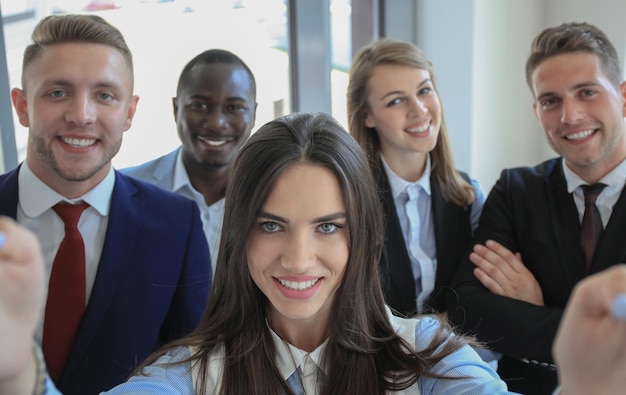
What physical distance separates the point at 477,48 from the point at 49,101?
2581 mm

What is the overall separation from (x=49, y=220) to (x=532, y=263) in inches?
55.5

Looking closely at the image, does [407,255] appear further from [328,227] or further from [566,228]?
[328,227]

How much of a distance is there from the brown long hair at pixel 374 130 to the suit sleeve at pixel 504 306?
0.20 metres

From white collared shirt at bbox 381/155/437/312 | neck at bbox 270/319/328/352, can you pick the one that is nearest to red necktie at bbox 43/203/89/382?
neck at bbox 270/319/328/352

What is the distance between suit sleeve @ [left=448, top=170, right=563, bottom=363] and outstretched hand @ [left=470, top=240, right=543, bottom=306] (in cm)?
4

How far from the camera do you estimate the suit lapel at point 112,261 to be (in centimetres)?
184

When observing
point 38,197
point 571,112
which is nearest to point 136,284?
point 38,197

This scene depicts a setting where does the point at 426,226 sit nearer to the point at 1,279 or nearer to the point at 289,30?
the point at 289,30

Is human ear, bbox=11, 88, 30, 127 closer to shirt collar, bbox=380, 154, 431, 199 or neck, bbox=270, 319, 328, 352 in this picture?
neck, bbox=270, 319, 328, 352

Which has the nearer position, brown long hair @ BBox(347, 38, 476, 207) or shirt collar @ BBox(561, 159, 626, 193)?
shirt collar @ BBox(561, 159, 626, 193)

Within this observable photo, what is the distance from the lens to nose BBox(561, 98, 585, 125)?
2.23 metres

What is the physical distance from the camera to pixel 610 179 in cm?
222

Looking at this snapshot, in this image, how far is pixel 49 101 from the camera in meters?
1.92

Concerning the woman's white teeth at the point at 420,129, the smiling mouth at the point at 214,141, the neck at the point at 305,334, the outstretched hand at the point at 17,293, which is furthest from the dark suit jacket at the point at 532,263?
the outstretched hand at the point at 17,293
